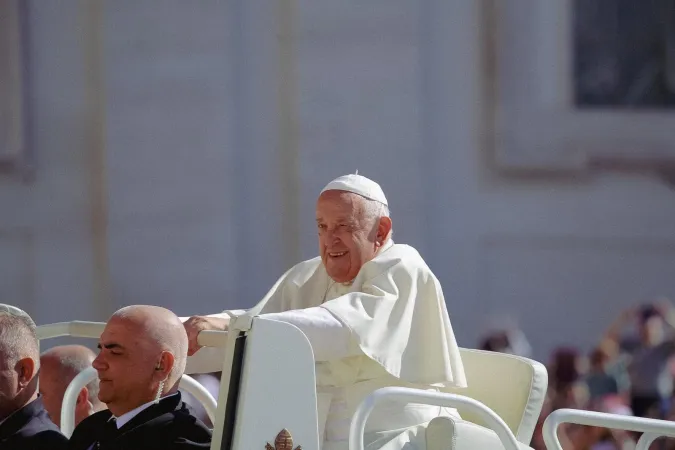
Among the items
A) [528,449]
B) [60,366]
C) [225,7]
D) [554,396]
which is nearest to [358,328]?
[528,449]

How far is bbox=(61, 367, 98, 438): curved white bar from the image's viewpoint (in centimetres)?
409

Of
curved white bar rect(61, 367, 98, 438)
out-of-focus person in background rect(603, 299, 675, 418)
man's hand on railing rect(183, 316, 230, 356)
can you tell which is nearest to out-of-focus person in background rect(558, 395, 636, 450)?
out-of-focus person in background rect(603, 299, 675, 418)

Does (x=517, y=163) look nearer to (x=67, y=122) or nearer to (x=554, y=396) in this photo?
(x=554, y=396)

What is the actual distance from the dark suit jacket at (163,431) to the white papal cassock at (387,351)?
454mm

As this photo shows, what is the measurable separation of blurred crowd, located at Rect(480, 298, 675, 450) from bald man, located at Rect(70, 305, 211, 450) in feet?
9.86

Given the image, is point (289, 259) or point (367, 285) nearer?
point (367, 285)

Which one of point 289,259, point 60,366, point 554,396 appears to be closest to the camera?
point 60,366

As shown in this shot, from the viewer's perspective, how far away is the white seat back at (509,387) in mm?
3896

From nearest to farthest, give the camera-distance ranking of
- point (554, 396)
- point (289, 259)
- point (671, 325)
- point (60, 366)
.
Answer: point (60, 366), point (554, 396), point (671, 325), point (289, 259)

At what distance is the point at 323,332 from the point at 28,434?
0.75 metres

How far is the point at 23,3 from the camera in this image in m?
7.95

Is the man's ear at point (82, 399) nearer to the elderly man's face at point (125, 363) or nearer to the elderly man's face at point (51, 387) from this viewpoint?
the elderly man's face at point (51, 387)

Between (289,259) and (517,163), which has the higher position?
(517,163)

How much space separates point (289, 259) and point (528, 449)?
4.14 meters
